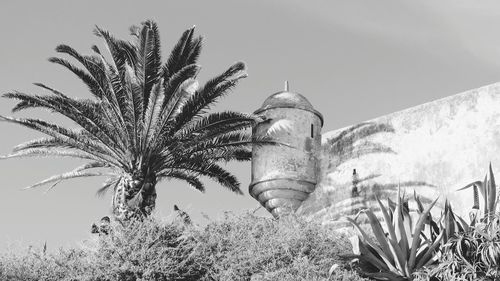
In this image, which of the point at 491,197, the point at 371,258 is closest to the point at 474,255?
the point at 491,197

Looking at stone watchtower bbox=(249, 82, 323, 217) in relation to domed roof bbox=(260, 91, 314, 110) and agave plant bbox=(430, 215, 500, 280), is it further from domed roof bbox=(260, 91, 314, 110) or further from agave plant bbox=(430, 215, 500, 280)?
agave plant bbox=(430, 215, 500, 280)

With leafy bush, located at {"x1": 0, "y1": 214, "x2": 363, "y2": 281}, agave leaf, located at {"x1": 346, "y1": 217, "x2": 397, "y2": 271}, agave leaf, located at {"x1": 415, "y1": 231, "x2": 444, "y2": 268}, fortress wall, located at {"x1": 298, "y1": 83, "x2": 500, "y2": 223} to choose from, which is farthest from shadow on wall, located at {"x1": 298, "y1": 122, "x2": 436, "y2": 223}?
agave leaf, located at {"x1": 415, "y1": 231, "x2": 444, "y2": 268}

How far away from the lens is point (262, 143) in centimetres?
1578

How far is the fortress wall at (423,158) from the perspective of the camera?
13508 millimetres

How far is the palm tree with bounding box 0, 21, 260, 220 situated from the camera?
47.6 ft

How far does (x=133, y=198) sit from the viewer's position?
14398mm

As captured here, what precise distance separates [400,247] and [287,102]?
5.66 metres

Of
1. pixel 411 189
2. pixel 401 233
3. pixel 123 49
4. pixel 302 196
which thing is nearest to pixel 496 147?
pixel 411 189

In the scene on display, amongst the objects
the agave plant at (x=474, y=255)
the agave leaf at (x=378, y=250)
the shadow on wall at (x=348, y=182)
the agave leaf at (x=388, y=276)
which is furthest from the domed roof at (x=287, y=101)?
the agave plant at (x=474, y=255)

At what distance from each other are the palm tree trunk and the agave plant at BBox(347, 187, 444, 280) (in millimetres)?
4601

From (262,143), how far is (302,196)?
1.37 metres

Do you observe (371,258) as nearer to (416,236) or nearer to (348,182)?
(416,236)

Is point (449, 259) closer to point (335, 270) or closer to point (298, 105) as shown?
point (335, 270)

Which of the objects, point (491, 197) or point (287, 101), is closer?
point (491, 197)
